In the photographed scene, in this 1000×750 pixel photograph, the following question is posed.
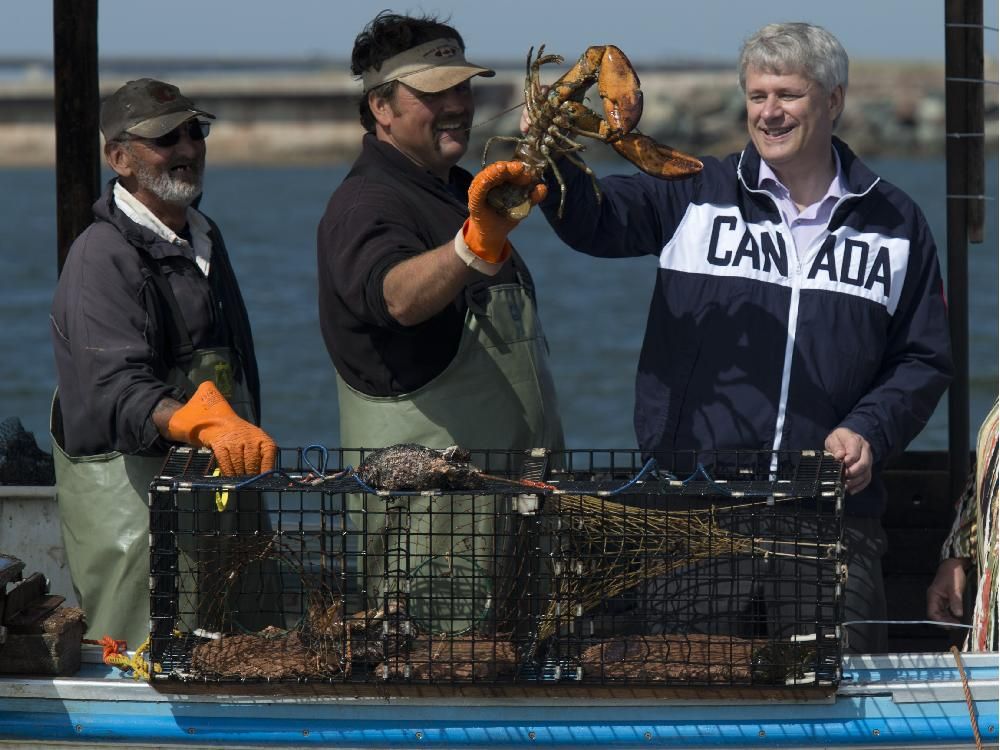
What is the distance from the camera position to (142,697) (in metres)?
3.22

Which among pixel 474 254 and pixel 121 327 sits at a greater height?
pixel 474 254

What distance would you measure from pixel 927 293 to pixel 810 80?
59 cm

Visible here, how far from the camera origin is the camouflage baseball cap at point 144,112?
3916 millimetres

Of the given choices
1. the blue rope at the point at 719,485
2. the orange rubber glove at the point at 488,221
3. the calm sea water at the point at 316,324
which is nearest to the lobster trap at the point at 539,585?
the blue rope at the point at 719,485

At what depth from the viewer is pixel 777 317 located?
3646 mm

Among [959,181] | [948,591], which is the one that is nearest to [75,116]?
[959,181]

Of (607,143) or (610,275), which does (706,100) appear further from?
(607,143)

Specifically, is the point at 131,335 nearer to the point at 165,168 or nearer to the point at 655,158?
the point at 165,168

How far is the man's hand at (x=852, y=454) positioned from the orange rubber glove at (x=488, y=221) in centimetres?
88

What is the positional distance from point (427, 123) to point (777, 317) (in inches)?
38.6

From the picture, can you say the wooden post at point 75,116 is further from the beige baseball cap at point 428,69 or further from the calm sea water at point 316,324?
the calm sea water at point 316,324

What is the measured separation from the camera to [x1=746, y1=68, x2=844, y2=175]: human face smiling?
143 inches

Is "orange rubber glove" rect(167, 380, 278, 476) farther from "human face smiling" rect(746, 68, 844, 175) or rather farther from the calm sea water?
the calm sea water

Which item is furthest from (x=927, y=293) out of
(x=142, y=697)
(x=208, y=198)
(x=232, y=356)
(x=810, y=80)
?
(x=208, y=198)
